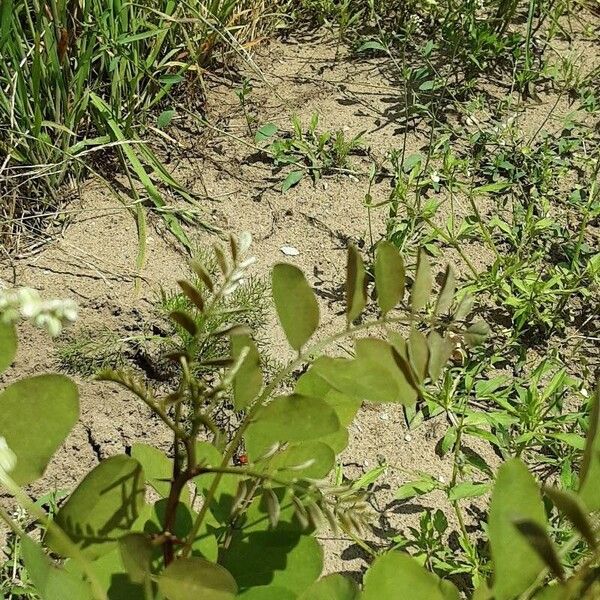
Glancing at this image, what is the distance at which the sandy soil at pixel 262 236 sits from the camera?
185 centimetres

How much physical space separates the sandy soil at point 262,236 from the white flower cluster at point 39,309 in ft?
3.76

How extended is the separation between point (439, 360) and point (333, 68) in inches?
93.7

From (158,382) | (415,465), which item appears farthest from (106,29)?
(415,465)

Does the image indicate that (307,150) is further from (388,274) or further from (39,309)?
(39,309)

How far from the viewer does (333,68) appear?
292cm

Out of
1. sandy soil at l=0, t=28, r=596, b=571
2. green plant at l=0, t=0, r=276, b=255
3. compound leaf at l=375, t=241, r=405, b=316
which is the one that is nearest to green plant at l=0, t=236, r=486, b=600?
compound leaf at l=375, t=241, r=405, b=316

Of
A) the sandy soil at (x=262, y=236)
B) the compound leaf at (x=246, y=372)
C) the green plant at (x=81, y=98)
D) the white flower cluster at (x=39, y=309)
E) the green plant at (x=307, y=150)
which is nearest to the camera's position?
the white flower cluster at (x=39, y=309)

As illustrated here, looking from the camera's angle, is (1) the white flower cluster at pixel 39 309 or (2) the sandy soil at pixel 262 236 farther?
(2) the sandy soil at pixel 262 236

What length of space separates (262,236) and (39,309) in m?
1.75

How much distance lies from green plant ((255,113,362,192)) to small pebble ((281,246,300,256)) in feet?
0.72

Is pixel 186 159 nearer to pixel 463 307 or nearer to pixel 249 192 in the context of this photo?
pixel 249 192

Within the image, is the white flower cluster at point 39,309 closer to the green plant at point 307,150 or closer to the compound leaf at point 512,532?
the compound leaf at point 512,532

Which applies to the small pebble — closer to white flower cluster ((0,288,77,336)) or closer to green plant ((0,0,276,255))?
green plant ((0,0,276,255))

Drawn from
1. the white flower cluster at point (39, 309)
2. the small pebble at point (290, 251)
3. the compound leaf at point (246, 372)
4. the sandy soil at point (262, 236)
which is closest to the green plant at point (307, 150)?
the sandy soil at point (262, 236)
